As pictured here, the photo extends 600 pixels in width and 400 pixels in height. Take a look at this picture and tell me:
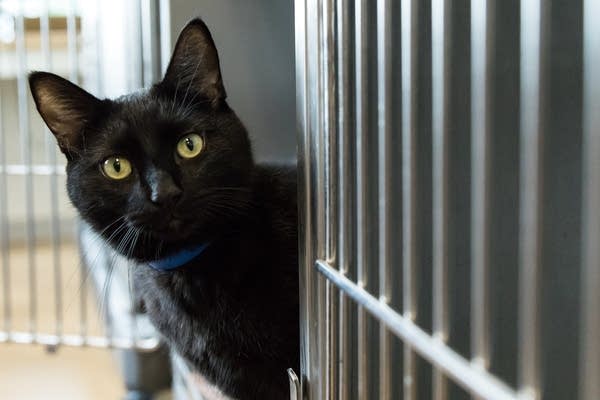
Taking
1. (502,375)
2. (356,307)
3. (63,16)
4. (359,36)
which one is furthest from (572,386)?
(63,16)

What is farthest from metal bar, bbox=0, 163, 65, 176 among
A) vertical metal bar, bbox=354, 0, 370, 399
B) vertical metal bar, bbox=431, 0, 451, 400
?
vertical metal bar, bbox=431, 0, 451, 400

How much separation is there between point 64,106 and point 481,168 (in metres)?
0.59

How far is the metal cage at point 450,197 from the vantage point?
0.28 m

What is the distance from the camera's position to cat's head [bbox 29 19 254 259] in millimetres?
707

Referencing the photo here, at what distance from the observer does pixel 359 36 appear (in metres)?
0.46

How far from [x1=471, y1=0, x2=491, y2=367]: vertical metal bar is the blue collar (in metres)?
0.48

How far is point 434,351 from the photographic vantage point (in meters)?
0.38

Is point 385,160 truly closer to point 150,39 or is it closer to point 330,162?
point 330,162

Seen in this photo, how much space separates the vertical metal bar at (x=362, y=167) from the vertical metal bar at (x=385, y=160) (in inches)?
0.7

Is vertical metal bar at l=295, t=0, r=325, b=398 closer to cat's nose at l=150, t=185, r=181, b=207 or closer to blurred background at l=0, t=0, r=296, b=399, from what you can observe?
cat's nose at l=150, t=185, r=181, b=207

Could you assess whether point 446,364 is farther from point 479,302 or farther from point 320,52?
point 320,52

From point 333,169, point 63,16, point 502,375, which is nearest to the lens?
point 502,375

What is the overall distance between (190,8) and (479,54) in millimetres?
646

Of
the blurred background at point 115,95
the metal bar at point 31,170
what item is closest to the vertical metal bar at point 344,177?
the blurred background at point 115,95
